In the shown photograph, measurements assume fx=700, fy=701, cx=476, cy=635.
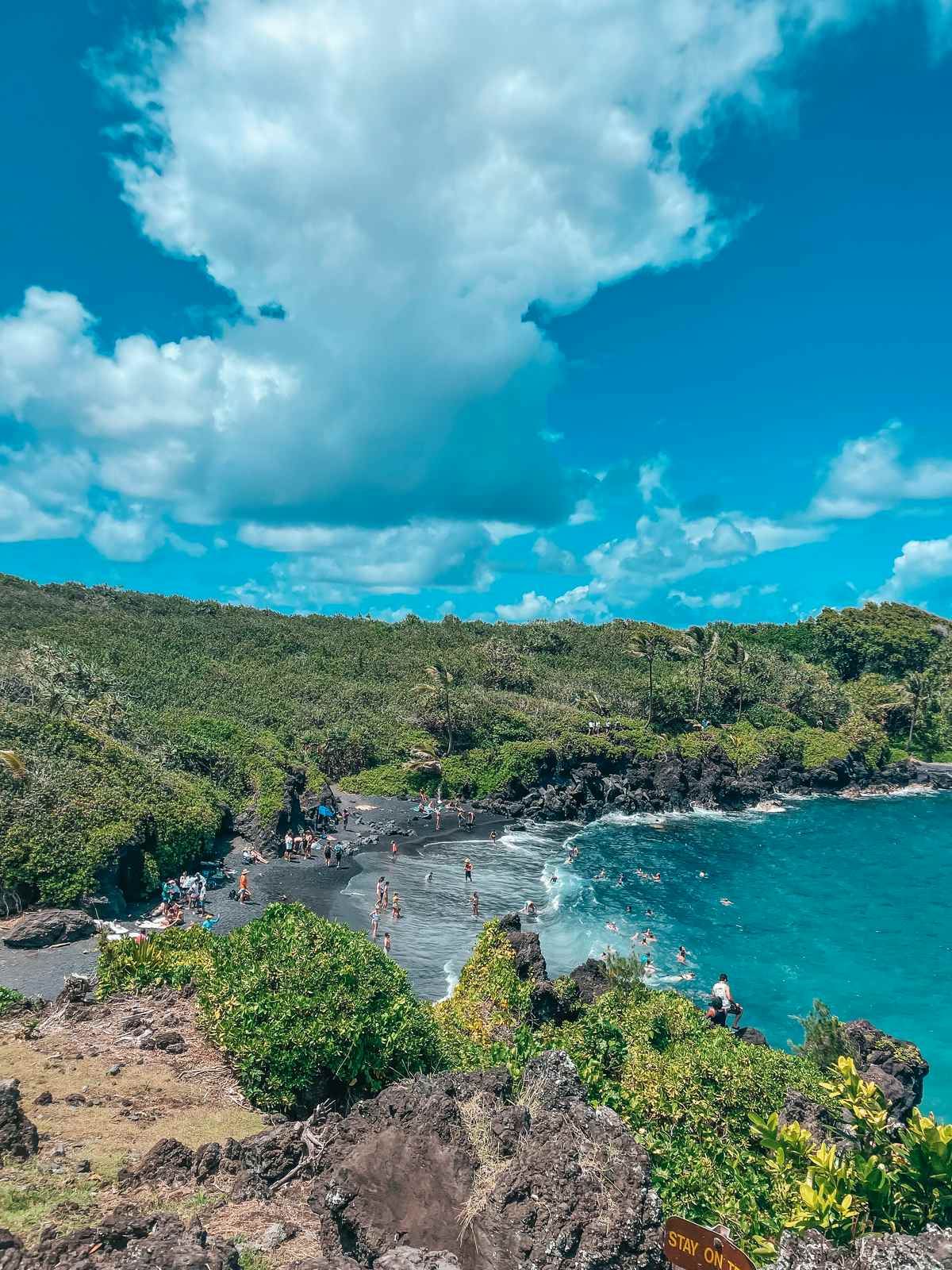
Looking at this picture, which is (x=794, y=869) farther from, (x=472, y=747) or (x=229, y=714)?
(x=229, y=714)

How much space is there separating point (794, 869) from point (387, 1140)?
4797 centimetres

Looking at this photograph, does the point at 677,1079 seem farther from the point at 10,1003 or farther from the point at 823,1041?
the point at 10,1003

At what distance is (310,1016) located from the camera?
1309 centimetres

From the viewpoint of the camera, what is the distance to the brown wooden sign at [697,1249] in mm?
5871

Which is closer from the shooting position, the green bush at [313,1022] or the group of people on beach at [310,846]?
the green bush at [313,1022]

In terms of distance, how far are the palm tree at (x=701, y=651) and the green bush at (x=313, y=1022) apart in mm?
65935

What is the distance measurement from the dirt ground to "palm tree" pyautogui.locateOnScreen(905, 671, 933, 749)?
90.6 m

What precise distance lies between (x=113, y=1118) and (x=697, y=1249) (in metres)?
10.2

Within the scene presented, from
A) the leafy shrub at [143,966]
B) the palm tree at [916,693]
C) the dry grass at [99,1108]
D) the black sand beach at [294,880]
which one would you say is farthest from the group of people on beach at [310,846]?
the palm tree at [916,693]

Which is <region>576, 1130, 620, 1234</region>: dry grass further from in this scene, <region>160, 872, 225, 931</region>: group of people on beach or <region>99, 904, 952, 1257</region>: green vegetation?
<region>160, 872, 225, 931</region>: group of people on beach

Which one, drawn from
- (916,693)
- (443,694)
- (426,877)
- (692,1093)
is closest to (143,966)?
(692,1093)

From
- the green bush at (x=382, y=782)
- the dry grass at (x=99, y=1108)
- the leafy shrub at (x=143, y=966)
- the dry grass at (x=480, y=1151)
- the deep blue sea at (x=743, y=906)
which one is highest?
the green bush at (x=382, y=782)

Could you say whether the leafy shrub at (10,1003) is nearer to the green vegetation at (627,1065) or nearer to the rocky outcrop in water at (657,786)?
the green vegetation at (627,1065)

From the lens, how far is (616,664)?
99500mm
